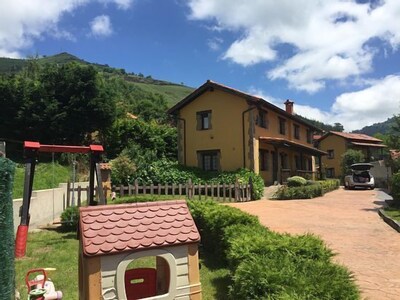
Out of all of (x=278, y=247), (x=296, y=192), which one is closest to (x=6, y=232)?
(x=278, y=247)

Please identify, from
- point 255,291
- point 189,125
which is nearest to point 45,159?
point 189,125

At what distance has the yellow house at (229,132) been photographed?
24.6 m

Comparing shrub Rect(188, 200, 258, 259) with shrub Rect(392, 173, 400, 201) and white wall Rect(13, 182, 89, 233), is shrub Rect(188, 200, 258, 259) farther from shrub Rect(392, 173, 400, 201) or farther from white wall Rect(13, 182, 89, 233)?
shrub Rect(392, 173, 400, 201)

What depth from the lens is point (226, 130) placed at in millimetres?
25469

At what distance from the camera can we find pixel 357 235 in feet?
30.8

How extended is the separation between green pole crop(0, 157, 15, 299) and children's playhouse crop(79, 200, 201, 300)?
2.11ft

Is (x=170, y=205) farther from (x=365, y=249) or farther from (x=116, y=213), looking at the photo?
(x=365, y=249)

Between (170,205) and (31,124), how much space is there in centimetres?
2444

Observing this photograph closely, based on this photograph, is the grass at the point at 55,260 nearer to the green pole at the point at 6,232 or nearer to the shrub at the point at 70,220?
the shrub at the point at 70,220

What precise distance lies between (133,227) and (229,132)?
21794 mm

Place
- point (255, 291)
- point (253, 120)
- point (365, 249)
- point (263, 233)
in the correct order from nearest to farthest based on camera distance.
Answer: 1. point (255, 291)
2. point (263, 233)
3. point (365, 249)
4. point (253, 120)

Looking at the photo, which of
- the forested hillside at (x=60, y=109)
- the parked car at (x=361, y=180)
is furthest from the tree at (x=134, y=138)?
the parked car at (x=361, y=180)

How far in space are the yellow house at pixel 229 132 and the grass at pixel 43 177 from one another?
27.9ft

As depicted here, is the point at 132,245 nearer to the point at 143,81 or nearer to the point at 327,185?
the point at 327,185
